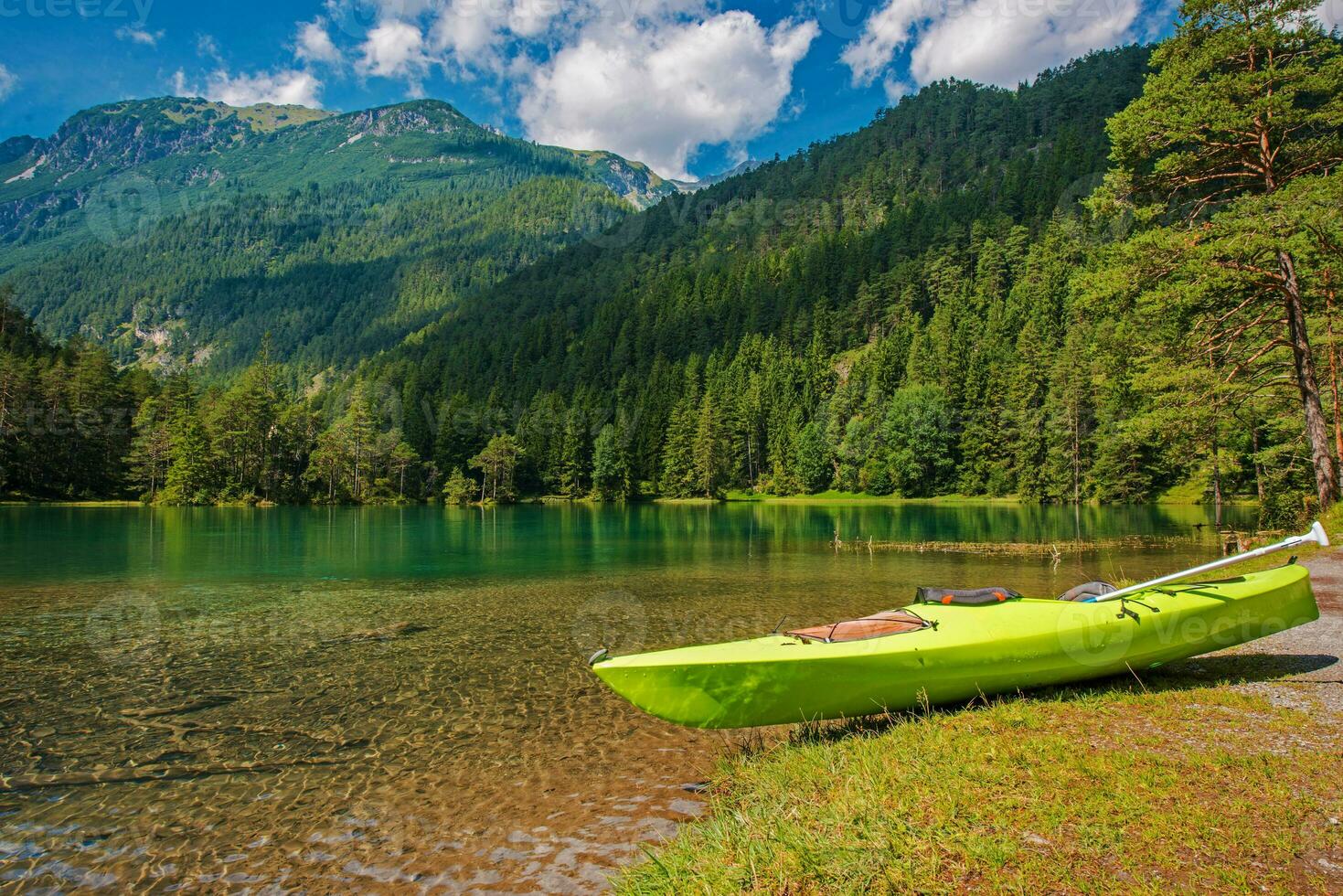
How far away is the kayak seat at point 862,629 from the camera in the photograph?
25.5ft

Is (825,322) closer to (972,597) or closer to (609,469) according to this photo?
(609,469)

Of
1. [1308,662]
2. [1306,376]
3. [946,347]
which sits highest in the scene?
[946,347]

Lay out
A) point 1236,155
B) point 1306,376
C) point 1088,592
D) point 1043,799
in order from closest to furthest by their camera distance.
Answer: point 1043,799
point 1088,592
point 1306,376
point 1236,155

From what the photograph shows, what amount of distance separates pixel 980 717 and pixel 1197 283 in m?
15.8

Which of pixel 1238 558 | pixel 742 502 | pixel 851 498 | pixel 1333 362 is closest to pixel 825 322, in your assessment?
pixel 742 502

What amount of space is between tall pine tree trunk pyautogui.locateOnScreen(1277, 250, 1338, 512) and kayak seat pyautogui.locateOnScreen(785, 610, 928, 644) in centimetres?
1699

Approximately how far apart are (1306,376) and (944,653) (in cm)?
1741

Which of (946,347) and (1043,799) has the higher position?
(946,347)

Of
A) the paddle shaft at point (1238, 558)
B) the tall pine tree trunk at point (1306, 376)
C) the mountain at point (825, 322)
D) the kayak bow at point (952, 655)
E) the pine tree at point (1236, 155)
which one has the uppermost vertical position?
the mountain at point (825, 322)

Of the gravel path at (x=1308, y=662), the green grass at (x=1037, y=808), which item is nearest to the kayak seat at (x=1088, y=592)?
the green grass at (x=1037, y=808)

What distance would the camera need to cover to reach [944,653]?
7684mm

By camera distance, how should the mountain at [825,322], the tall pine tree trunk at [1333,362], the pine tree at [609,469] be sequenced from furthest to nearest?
the pine tree at [609,469]
the mountain at [825,322]
the tall pine tree trunk at [1333,362]

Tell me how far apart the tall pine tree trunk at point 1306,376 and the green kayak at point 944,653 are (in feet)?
41.2

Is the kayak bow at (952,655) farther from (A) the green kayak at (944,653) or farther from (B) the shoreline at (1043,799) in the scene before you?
(B) the shoreline at (1043,799)
